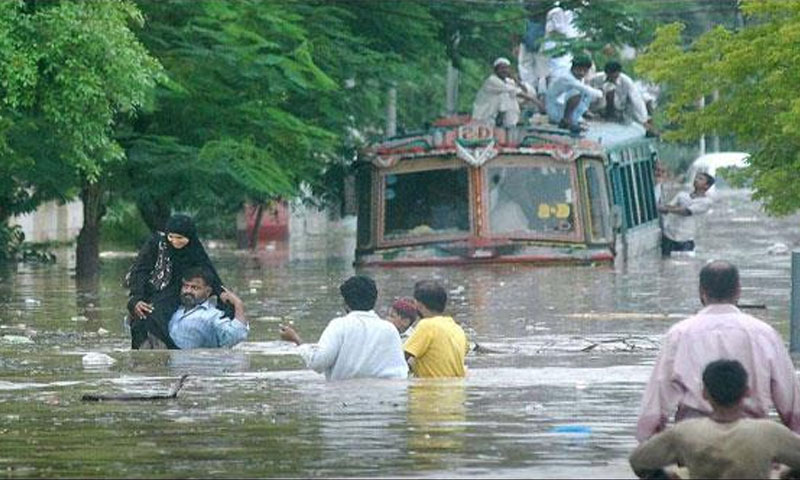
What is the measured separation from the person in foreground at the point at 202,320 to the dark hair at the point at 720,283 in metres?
7.48

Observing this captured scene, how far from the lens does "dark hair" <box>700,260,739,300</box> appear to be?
11859 mm

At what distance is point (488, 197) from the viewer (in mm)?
42062

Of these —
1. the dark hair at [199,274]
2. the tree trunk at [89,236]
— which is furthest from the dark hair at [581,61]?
the dark hair at [199,274]

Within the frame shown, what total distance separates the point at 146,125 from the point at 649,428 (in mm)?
27341

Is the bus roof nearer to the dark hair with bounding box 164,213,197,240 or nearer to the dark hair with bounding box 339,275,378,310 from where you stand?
the dark hair with bounding box 164,213,197,240

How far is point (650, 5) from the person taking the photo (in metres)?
43.7

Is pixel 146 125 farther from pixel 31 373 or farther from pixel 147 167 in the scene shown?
pixel 31 373

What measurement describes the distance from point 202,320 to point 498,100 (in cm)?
2383

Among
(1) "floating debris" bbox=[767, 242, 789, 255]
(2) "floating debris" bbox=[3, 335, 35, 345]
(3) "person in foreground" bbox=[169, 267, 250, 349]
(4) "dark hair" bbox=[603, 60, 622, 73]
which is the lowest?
(2) "floating debris" bbox=[3, 335, 35, 345]

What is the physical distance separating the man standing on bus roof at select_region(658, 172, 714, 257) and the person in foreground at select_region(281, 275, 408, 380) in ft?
97.2

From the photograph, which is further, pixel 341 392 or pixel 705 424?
pixel 341 392

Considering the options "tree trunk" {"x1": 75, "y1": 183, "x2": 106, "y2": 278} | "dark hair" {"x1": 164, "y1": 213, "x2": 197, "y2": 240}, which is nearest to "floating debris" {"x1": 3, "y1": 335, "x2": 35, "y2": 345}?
"dark hair" {"x1": 164, "y1": 213, "x2": 197, "y2": 240}

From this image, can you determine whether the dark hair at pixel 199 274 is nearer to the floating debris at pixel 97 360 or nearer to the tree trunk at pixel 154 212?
the floating debris at pixel 97 360

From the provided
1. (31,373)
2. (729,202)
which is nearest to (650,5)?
(31,373)
